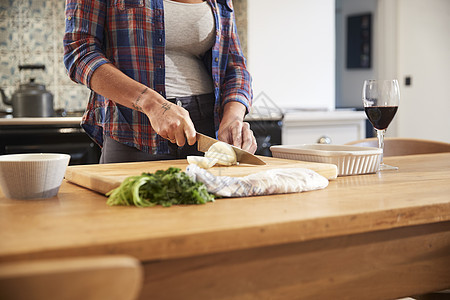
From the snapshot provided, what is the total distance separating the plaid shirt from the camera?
4.28ft

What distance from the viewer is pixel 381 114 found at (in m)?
1.20

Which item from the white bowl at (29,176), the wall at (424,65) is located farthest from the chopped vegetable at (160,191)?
the wall at (424,65)

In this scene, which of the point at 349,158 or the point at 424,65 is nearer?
the point at 349,158

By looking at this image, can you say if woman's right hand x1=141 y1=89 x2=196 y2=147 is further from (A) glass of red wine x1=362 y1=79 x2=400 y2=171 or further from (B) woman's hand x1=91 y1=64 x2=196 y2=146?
(A) glass of red wine x1=362 y1=79 x2=400 y2=171

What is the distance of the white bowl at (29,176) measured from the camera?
834 mm

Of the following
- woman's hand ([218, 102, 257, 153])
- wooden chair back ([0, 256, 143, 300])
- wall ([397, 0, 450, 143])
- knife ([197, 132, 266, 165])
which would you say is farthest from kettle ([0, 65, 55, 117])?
wall ([397, 0, 450, 143])

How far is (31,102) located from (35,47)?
2.17 ft

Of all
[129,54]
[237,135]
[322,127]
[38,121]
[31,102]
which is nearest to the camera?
[237,135]

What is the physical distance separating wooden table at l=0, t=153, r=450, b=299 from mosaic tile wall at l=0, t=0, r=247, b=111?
2.52m

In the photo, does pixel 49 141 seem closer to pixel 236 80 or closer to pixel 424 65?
pixel 236 80

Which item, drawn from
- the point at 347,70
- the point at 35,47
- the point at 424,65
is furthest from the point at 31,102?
the point at 347,70

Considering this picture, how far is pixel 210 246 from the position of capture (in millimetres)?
616

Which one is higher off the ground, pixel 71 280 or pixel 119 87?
pixel 119 87

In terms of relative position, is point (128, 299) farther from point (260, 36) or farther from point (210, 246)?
point (260, 36)
